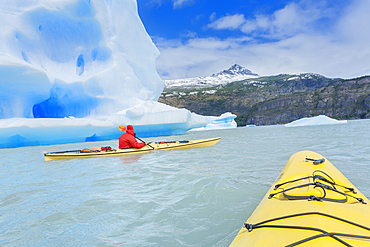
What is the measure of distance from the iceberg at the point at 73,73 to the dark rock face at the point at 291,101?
58.3 meters

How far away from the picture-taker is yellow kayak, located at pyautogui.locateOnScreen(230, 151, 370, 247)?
1268 millimetres

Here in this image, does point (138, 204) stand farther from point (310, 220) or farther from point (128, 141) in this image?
point (128, 141)

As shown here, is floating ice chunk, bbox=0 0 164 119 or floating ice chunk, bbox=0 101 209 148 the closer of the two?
floating ice chunk, bbox=0 101 209 148

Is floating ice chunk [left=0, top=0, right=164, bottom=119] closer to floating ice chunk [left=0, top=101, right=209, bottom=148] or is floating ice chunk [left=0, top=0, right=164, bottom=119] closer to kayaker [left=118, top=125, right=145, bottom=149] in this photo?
floating ice chunk [left=0, top=101, right=209, bottom=148]

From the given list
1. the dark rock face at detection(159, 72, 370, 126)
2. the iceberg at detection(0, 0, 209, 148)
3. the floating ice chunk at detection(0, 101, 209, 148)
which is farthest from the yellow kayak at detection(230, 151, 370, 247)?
the dark rock face at detection(159, 72, 370, 126)

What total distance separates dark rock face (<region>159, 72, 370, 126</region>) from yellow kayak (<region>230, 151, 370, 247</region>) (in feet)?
220

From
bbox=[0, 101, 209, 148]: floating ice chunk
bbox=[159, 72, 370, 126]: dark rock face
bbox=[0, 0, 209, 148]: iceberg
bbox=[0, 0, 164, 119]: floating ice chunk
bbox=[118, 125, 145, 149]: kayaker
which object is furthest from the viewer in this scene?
bbox=[159, 72, 370, 126]: dark rock face

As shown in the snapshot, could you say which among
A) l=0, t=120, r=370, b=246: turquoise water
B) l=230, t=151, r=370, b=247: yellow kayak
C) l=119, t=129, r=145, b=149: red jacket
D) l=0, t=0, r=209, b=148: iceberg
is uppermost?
l=0, t=0, r=209, b=148: iceberg

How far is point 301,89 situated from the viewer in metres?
111

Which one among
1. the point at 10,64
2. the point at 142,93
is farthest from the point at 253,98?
the point at 10,64

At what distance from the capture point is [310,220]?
4.68 feet

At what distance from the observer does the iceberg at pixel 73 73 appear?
11.6 meters

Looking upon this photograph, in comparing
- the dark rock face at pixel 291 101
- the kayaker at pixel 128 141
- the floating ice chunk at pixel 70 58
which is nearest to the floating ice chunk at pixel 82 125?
the floating ice chunk at pixel 70 58

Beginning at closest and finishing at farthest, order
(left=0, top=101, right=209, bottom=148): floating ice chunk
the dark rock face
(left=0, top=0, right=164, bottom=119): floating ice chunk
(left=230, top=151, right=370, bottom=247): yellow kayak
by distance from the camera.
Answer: (left=230, top=151, right=370, bottom=247): yellow kayak → (left=0, top=101, right=209, bottom=148): floating ice chunk → (left=0, top=0, right=164, bottom=119): floating ice chunk → the dark rock face
